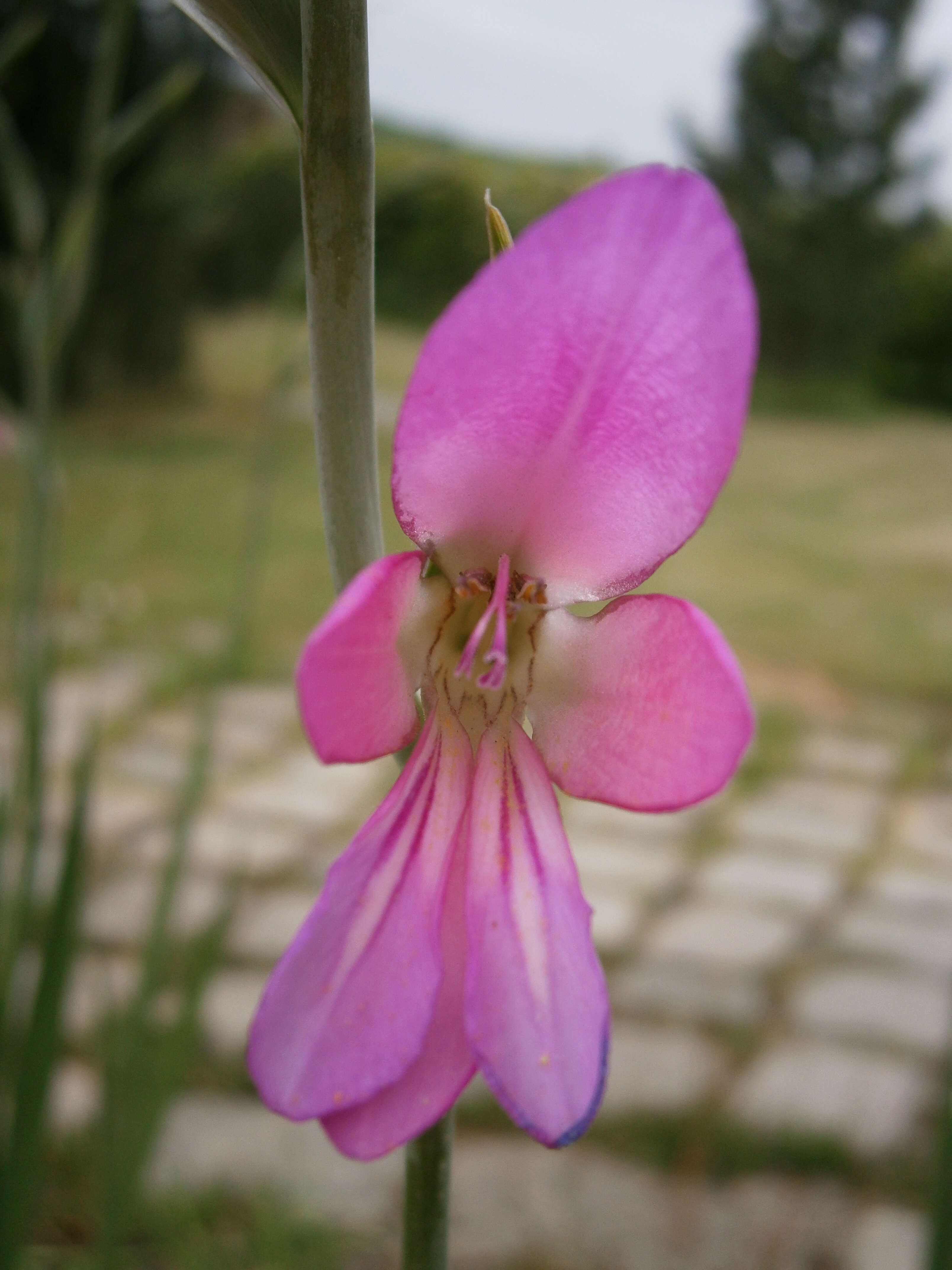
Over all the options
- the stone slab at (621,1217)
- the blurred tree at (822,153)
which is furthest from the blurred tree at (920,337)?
the stone slab at (621,1217)

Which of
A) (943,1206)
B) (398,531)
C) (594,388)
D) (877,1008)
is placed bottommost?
(877,1008)

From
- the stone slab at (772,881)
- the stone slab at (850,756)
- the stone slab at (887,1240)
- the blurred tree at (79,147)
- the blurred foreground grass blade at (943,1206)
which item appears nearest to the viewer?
the blurred foreground grass blade at (943,1206)

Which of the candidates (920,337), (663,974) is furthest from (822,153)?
(663,974)

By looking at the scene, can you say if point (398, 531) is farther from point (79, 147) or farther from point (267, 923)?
point (79, 147)

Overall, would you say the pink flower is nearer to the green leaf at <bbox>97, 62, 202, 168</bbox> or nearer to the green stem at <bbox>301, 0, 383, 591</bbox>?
the green stem at <bbox>301, 0, 383, 591</bbox>

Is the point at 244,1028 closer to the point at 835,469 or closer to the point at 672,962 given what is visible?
the point at 672,962

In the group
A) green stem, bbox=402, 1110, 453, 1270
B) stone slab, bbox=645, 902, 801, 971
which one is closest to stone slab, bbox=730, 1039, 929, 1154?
stone slab, bbox=645, 902, 801, 971

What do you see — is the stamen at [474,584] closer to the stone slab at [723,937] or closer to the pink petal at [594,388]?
the pink petal at [594,388]
